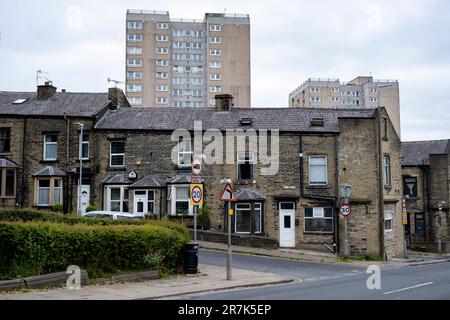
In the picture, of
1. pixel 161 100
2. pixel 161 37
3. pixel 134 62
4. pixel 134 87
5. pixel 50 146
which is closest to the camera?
pixel 50 146

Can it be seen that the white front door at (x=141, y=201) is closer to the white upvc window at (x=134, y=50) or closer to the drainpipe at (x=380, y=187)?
Result: the drainpipe at (x=380, y=187)

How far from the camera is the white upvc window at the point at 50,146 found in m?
34.7

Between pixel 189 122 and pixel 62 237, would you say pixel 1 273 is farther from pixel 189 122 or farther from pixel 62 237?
pixel 189 122

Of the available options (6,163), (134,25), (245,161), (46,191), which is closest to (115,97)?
(46,191)

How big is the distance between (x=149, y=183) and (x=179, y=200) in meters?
2.06

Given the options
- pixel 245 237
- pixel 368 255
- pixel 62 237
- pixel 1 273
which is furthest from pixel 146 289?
pixel 368 255

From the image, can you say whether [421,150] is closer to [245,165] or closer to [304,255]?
[245,165]

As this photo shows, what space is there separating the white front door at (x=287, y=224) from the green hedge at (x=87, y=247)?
1361 centimetres

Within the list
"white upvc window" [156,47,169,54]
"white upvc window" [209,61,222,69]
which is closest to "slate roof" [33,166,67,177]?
"white upvc window" [156,47,169,54]

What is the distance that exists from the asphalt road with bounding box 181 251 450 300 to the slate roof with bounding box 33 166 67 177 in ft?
39.8

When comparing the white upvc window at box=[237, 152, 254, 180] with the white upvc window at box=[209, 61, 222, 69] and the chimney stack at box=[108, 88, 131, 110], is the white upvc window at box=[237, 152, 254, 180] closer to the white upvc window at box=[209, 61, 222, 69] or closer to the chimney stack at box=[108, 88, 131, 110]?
the chimney stack at box=[108, 88, 131, 110]

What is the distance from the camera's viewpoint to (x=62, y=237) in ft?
54.0

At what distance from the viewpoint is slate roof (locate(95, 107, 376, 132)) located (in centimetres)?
3431

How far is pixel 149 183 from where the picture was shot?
33.6 m
